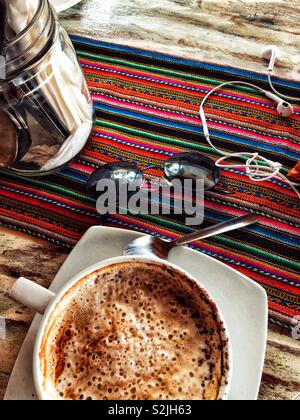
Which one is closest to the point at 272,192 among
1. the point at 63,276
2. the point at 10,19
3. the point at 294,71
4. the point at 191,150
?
the point at 191,150

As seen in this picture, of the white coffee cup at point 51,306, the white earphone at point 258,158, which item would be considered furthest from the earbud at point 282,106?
the white coffee cup at point 51,306

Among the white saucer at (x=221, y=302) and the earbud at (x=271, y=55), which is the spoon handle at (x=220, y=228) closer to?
the white saucer at (x=221, y=302)

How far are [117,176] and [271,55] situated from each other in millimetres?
368

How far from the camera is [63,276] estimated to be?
0.69m

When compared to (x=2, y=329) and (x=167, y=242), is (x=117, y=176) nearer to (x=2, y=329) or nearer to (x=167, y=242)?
(x=167, y=242)

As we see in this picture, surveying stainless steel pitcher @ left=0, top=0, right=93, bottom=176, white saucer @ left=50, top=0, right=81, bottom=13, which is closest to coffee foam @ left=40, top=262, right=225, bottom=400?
stainless steel pitcher @ left=0, top=0, right=93, bottom=176

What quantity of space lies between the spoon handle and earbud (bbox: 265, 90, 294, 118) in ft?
0.68

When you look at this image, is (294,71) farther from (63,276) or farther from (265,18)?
(63,276)

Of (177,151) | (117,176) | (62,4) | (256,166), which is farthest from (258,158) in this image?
(62,4)

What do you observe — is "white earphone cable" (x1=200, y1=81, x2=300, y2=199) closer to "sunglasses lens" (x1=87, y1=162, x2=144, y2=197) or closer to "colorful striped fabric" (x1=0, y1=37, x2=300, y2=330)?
"colorful striped fabric" (x1=0, y1=37, x2=300, y2=330)

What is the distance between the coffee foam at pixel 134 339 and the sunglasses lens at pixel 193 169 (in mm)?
205

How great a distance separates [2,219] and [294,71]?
0.58 metres

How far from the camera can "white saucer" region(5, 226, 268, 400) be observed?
622 mm

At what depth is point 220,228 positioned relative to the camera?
73 cm
